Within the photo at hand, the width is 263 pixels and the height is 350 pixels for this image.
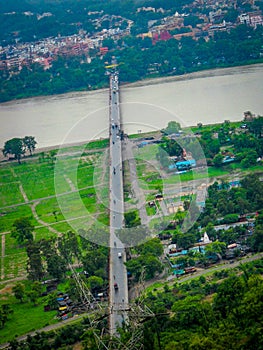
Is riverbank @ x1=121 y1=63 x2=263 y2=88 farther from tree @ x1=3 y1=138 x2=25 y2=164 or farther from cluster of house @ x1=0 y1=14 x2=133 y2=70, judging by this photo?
tree @ x1=3 y1=138 x2=25 y2=164

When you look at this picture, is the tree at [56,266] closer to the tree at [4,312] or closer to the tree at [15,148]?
the tree at [4,312]

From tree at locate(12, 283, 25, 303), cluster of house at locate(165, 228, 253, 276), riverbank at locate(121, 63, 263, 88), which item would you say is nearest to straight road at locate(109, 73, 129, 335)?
cluster of house at locate(165, 228, 253, 276)

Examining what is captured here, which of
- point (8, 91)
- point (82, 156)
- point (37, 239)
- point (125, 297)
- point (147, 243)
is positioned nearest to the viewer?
point (125, 297)

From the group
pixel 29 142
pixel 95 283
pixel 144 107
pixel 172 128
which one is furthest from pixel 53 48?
pixel 95 283

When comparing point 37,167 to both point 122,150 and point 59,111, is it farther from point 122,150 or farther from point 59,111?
point 59,111

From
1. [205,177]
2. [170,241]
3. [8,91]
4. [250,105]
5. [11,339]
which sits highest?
[8,91]

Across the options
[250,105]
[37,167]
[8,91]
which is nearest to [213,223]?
[37,167]

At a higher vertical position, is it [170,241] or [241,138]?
[241,138]
